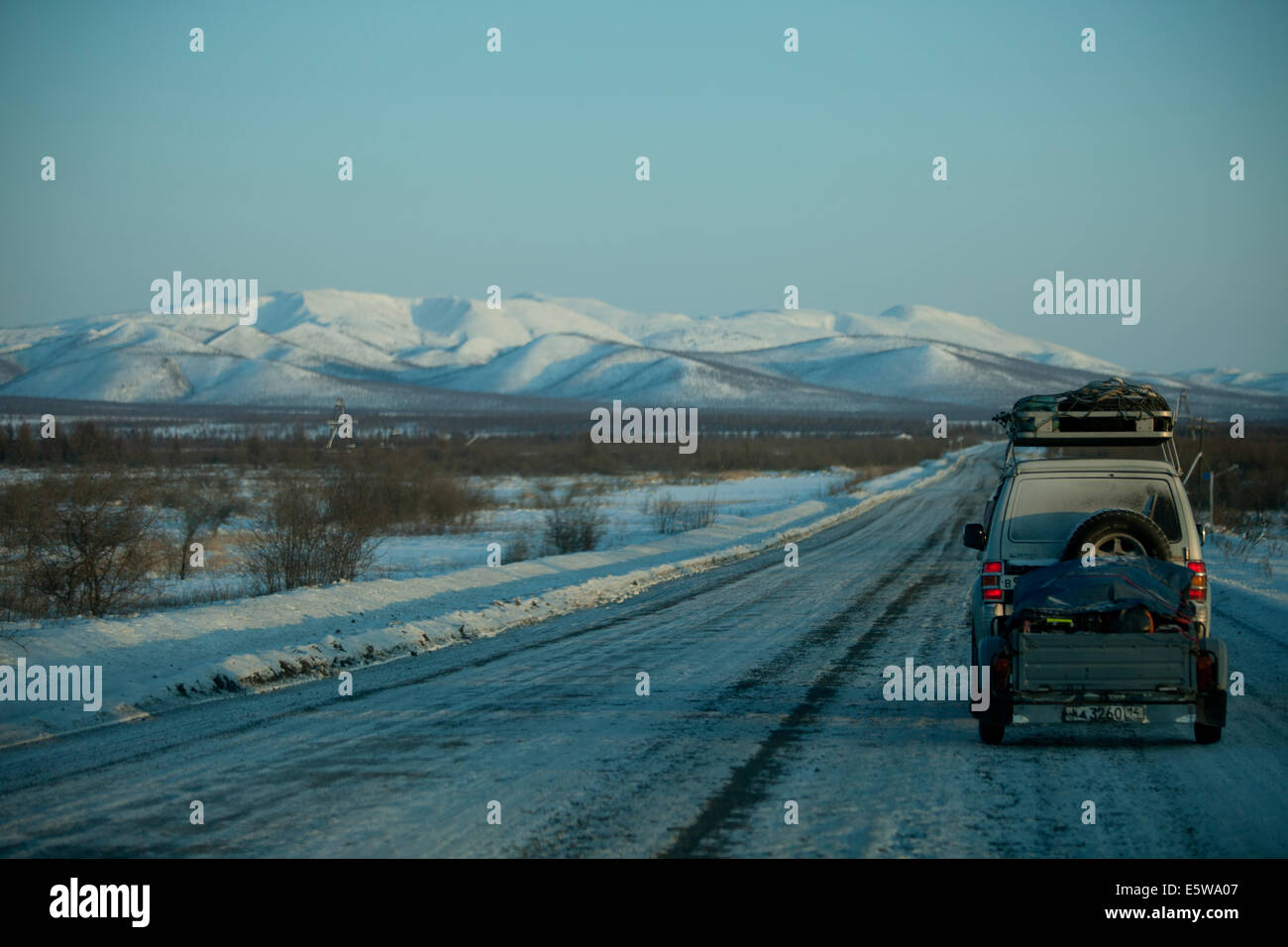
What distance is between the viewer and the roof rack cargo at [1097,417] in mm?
10461

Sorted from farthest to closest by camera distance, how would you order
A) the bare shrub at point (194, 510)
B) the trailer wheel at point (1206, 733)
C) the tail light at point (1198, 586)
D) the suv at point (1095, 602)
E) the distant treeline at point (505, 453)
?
the distant treeline at point (505, 453) → the bare shrub at point (194, 510) → the tail light at point (1198, 586) → the trailer wheel at point (1206, 733) → the suv at point (1095, 602)

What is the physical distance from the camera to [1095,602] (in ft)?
25.8

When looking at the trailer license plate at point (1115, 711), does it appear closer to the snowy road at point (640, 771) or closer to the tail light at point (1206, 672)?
the snowy road at point (640, 771)

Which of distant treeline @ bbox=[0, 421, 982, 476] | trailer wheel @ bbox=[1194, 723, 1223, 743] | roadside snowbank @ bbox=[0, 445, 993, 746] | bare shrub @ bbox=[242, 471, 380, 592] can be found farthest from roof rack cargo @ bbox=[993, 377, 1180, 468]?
distant treeline @ bbox=[0, 421, 982, 476]

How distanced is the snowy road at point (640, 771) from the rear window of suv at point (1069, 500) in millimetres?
1635

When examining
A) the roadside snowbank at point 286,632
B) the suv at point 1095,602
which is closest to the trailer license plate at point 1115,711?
the suv at point 1095,602

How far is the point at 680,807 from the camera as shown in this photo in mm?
6488

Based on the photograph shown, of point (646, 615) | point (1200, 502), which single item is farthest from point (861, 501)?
point (646, 615)

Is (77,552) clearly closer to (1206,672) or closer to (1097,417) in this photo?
(1097,417)

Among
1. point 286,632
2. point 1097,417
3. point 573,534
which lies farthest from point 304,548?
point 1097,417

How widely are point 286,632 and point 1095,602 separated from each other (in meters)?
9.12
